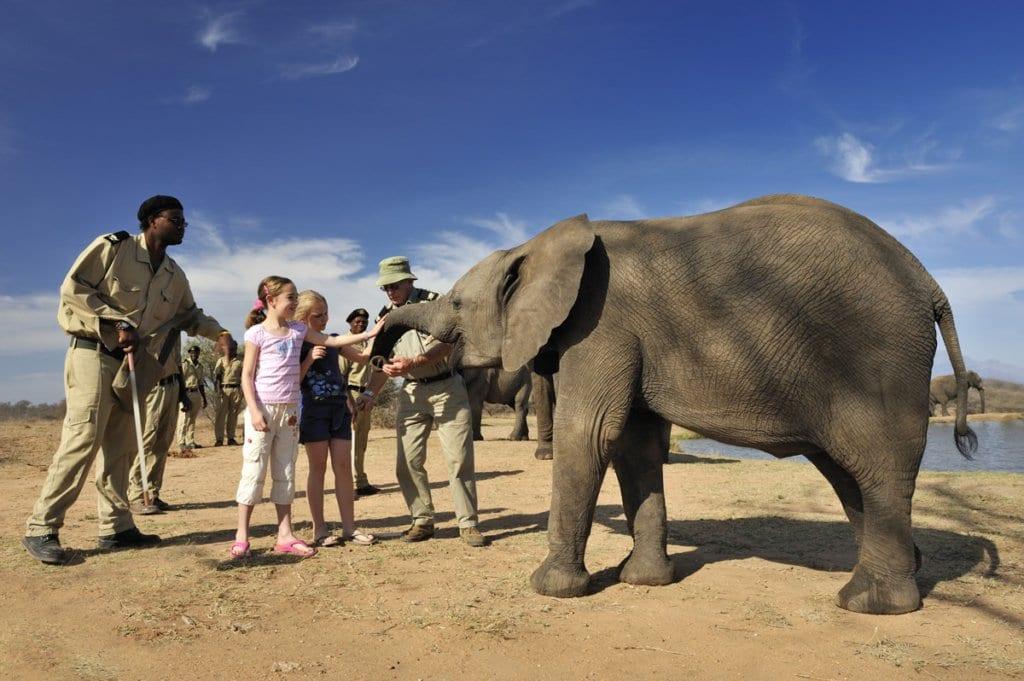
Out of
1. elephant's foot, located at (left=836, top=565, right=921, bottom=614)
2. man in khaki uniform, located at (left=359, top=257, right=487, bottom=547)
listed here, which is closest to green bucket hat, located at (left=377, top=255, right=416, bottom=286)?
man in khaki uniform, located at (left=359, top=257, right=487, bottom=547)

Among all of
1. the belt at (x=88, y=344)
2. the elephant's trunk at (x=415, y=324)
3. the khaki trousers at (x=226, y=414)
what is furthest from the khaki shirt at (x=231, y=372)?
the elephant's trunk at (x=415, y=324)

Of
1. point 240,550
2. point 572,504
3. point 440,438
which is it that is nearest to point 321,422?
point 440,438

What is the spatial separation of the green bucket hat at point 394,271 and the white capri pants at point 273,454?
1.31 meters

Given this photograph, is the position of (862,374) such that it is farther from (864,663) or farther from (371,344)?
(371,344)

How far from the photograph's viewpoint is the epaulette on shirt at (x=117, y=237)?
5.62 metres

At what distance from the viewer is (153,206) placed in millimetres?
5844

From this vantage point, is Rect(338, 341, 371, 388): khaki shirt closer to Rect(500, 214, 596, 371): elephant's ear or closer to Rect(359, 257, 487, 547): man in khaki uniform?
Rect(359, 257, 487, 547): man in khaki uniform

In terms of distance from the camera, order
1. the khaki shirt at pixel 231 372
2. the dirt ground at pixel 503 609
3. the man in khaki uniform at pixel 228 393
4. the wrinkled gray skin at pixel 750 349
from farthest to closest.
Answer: the man in khaki uniform at pixel 228 393, the khaki shirt at pixel 231 372, the wrinkled gray skin at pixel 750 349, the dirt ground at pixel 503 609

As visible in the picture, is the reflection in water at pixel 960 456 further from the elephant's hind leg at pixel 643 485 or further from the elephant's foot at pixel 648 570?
the elephant's foot at pixel 648 570

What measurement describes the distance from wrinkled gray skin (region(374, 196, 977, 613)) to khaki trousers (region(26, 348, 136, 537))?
10.2 feet

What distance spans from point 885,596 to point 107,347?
559cm

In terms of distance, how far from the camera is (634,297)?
4.47 m

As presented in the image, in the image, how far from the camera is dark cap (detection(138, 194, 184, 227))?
19.2 ft

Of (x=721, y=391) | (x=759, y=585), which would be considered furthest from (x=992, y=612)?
(x=721, y=391)
